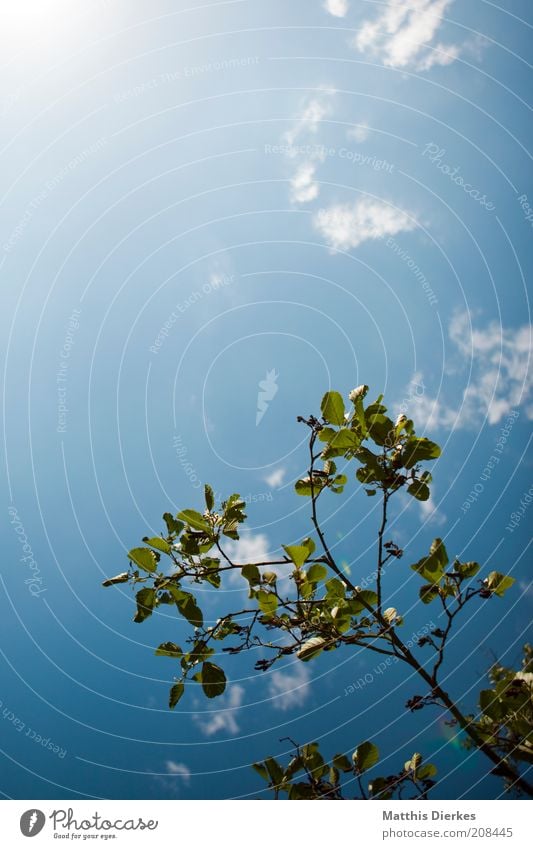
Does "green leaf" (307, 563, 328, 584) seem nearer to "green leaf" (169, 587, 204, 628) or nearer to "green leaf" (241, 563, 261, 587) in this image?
"green leaf" (241, 563, 261, 587)

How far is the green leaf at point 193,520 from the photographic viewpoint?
10.6ft

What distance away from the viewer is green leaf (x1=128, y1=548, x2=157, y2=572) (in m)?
3.17

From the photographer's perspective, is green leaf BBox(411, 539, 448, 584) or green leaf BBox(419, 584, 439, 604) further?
green leaf BBox(419, 584, 439, 604)

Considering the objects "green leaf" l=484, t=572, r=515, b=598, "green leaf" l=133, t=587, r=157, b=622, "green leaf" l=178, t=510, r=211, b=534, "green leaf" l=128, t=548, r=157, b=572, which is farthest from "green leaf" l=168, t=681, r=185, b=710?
"green leaf" l=484, t=572, r=515, b=598

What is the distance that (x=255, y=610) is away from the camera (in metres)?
3.06

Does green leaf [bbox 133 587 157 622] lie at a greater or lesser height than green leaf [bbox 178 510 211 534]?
lesser

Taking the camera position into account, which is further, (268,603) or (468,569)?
(468,569)

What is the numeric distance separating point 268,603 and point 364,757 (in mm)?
1464

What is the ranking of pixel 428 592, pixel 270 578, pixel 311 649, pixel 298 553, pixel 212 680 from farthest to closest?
pixel 270 578
pixel 428 592
pixel 212 680
pixel 298 553
pixel 311 649

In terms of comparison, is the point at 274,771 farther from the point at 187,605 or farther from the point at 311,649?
the point at 187,605

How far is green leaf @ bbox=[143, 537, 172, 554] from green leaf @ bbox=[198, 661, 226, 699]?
0.84m

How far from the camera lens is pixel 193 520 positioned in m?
3.23

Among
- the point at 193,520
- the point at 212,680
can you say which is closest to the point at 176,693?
the point at 212,680

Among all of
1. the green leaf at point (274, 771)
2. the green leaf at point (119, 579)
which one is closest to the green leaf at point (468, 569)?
the green leaf at point (274, 771)
